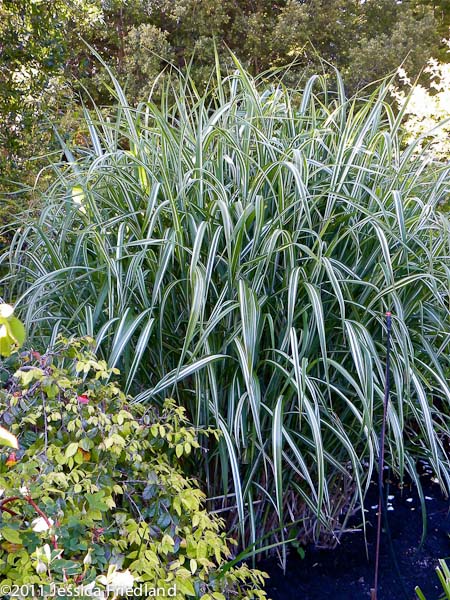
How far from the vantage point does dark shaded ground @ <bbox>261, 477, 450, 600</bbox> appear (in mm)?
1802

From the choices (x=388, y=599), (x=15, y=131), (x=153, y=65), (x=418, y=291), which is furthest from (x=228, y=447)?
(x=153, y=65)

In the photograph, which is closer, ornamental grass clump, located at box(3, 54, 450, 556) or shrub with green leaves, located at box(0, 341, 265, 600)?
shrub with green leaves, located at box(0, 341, 265, 600)

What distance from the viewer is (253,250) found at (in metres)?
1.82

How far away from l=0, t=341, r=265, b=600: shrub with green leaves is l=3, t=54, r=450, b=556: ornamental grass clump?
0.23m

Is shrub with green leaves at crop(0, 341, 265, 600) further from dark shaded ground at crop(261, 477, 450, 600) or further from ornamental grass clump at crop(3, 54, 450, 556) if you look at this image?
dark shaded ground at crop(261, 477, 450, 600)

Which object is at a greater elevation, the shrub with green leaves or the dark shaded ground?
the shrub with green leaves

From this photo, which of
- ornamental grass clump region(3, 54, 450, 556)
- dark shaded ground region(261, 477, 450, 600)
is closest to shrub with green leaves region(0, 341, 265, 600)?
ornamental grass clump region(3, 54, 450, 556)

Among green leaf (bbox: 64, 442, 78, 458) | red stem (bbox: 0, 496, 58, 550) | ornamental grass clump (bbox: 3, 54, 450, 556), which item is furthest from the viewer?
ornamental grass clump (bbox: 3, 54, 450, 556)

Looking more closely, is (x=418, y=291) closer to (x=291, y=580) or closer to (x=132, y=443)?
(x=291, y=580)

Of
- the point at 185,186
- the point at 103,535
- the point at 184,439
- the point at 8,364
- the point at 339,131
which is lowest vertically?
the point at 103,535

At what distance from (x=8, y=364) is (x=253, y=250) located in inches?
29.0

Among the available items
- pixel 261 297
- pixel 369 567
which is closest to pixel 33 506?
pixel 261 297

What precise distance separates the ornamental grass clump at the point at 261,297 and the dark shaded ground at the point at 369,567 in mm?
83

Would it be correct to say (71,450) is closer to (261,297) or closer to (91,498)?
(91,498)
